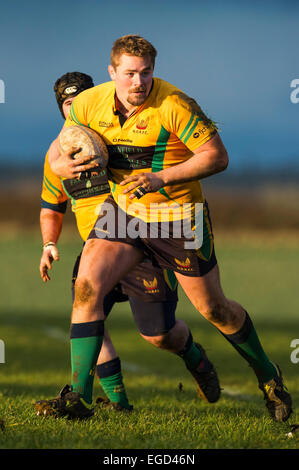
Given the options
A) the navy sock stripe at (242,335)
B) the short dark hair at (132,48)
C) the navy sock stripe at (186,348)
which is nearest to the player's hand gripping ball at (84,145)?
the short dark hair at (132,48)

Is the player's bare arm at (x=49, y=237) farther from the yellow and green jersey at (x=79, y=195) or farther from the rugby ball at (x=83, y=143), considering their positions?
the rugby ball at (x=83, y=143)

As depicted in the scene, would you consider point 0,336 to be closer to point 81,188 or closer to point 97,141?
point 81,188

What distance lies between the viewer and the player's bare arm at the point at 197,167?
261 inches

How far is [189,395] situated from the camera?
33.0 feet

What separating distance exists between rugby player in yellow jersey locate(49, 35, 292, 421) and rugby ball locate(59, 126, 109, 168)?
65 mm

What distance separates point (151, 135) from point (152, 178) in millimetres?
532

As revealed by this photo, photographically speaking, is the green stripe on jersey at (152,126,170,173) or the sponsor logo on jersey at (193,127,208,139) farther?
the green stripe on jersey at (152,126,170,173)

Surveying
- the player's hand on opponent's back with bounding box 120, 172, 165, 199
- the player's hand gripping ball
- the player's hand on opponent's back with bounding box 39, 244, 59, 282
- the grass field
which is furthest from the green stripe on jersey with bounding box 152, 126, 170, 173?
the grass field

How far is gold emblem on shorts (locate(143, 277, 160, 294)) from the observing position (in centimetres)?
811

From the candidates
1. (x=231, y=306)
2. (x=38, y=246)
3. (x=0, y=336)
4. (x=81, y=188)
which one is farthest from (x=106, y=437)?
(x=38, y=246)

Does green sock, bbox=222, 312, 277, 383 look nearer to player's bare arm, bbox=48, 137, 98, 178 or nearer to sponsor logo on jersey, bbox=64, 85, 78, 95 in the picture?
player's bare arm, bbox=48, 137, 98, 178

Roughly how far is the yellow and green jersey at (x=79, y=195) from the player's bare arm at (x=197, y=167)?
1375 mm

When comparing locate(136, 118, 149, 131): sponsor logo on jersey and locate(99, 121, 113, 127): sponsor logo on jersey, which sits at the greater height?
locate(136, 118, 149, 131): sponsor logo on jersey
